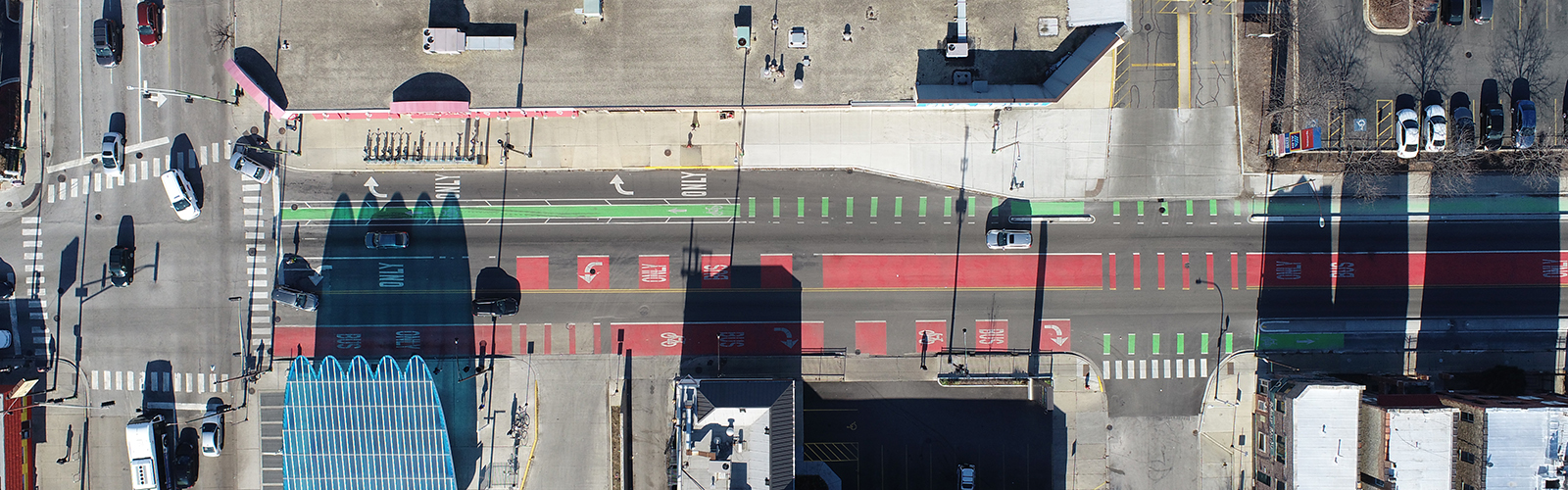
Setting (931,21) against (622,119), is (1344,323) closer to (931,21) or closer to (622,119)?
(931,21)

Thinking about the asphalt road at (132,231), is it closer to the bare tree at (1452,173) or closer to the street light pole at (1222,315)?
the street light pole at (1222,315)

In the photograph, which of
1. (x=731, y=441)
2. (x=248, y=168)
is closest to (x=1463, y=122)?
(x=731, y=441)

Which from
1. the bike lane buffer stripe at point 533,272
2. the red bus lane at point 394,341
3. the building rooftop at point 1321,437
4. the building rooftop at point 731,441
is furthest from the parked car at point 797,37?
the building rooftop at point 1321,437

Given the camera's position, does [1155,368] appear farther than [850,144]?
Yes

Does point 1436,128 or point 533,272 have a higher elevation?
point 1436,128

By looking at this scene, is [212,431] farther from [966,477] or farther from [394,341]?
[966,477]

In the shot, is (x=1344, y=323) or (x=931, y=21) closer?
(x=931, y=21)

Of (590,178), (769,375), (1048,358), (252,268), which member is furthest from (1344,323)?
(252,268)
